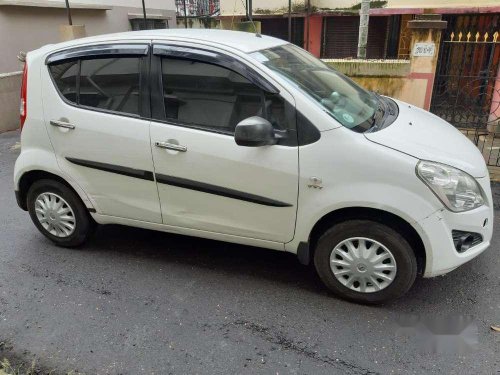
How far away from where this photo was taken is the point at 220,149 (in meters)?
2.92

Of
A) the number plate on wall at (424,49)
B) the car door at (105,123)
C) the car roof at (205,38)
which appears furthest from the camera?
the number plate on wall at (424,49)

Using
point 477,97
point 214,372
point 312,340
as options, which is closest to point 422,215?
point 312,340

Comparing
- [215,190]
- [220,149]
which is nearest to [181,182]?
[215,190]

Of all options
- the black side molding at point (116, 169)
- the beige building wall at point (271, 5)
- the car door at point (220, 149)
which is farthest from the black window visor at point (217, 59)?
the beige building wall at point (271, 5)

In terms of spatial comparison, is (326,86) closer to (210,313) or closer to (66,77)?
(210,313)

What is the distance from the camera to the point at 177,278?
3.40 m

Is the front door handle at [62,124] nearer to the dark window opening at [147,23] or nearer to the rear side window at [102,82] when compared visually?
the rear side window at [102,82]

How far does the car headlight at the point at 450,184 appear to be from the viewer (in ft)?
8.61

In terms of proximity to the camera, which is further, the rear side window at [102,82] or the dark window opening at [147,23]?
the dark window opening at [147,23]

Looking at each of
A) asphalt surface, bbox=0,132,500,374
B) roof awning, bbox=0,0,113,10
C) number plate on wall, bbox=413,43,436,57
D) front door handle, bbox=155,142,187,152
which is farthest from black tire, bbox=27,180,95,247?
roof awning, bbox=0,0,113,10

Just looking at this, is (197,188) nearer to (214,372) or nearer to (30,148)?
(214,372)

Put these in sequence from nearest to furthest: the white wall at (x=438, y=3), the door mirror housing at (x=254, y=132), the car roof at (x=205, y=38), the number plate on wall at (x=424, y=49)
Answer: the door mirror housing at (x=254, y=132), the car roof at (x=205, y=38), the number plate on wall at (x=424, y=49), the white wall at (x=438, y=3)

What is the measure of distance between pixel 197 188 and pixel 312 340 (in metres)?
1.29

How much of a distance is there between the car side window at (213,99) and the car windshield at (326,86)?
0.22 m
